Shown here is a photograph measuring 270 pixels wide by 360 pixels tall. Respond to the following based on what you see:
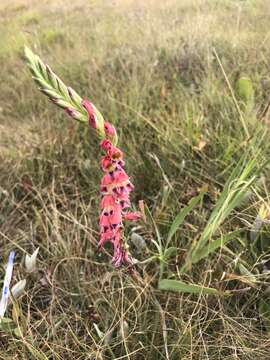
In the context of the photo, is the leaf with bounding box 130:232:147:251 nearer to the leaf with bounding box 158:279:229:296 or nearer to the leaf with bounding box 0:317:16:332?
the leaf with bounding box 158:279:229:296

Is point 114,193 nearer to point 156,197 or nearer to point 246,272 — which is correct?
point 246,272

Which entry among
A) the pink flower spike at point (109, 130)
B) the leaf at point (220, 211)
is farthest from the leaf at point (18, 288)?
the pink flower spike at point (109, 130)

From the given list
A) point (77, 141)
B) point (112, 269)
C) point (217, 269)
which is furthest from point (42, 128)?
point (217, 269)

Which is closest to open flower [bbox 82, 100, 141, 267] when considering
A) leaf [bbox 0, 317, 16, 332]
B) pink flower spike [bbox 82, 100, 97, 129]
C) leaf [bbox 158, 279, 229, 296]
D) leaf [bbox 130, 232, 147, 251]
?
pink flower spike [bbox 82, 100, 97, 129]

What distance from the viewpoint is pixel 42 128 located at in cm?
251

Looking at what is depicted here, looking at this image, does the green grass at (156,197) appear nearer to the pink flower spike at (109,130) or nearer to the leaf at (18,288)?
the leaf at (18,288)

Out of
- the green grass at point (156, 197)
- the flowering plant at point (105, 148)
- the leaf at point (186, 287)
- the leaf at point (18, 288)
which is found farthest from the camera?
the leaf at point (18, 288)

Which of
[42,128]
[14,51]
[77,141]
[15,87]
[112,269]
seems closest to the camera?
[112,269]

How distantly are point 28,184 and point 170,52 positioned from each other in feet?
5.19

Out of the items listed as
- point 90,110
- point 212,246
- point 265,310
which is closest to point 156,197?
point 212,246

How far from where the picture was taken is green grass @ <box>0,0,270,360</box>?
4.15ft

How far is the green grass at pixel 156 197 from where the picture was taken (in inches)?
49.8

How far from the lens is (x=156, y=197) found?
1685 mm

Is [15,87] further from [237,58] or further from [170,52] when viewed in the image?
[237,58]
